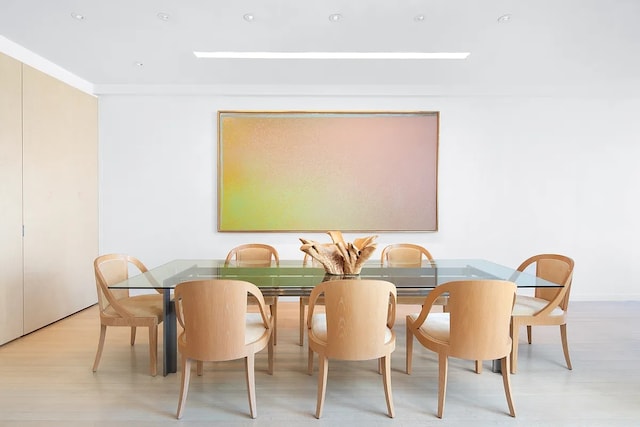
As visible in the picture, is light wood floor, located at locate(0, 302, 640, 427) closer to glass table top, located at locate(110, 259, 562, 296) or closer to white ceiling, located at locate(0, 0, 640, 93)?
glass table top, located at locate(110, 259, 562, 296)

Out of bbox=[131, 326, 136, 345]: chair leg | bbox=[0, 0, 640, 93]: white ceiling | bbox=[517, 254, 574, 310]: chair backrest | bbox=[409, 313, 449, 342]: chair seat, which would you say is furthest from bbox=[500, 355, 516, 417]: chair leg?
bbox=[131, 326, 136, 345]: chair leg

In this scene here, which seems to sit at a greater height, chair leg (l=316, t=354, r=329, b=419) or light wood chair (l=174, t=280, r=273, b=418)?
light wood chair (l=174, t=280, r=273, b=418)

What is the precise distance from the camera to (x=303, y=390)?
7.72 ft

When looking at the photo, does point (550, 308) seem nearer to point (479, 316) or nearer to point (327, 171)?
point (479, 316)

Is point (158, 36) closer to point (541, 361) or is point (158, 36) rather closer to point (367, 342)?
point (367, 342)

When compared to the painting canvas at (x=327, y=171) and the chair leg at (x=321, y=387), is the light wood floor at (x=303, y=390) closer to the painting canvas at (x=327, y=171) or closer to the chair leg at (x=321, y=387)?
the chair leg at (x=321, y=387)

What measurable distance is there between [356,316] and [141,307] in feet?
5.70

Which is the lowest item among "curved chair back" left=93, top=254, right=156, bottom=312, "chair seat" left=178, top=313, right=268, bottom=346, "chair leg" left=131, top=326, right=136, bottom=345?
"chair leg" left=131, top=326, right=136, bottom=345

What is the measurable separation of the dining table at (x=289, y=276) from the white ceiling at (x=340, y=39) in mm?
2103

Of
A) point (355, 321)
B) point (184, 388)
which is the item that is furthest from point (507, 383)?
point (184, 388)

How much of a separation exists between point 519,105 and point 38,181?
224 inches

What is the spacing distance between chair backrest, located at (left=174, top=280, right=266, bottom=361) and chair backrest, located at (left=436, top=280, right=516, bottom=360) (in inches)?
46.3

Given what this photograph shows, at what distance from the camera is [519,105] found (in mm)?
4586

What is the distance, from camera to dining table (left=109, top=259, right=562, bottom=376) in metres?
2.39
